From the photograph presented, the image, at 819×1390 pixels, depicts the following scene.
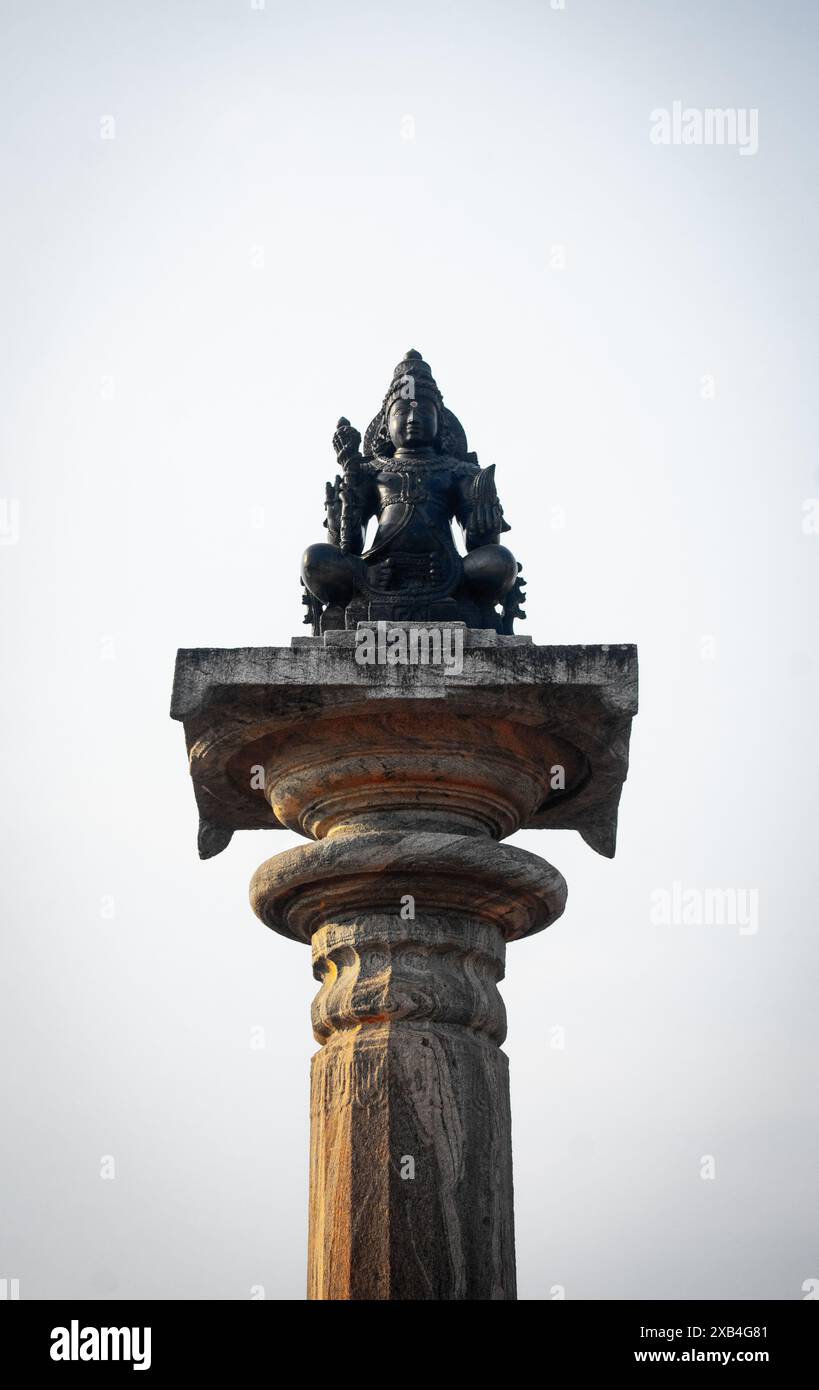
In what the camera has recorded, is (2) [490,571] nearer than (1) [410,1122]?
No

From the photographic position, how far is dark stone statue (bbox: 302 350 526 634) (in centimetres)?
762

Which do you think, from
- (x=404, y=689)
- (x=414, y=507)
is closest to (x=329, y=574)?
(x=414, y=507)

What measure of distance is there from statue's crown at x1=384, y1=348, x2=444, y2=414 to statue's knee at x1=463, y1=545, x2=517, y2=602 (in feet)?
4.13

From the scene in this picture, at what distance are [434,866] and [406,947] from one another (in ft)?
1.31

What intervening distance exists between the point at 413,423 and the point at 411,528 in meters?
0.83

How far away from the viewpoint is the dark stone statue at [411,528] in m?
7.62

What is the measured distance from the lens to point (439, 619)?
7410mm

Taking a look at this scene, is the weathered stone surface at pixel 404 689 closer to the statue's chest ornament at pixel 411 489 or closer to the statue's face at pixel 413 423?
the statue's chest ornament at pixel 411 489

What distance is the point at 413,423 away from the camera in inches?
327

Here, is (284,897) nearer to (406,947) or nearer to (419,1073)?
(406,947)

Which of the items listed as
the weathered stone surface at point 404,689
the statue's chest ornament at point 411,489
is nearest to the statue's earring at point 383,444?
the statue's chest ornament at point 411,489

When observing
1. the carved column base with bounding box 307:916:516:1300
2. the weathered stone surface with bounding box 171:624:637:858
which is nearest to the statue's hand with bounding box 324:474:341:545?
the weathered stone surface with bounding box 171:624:637:858

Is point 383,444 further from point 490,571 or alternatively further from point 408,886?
point 408,886
